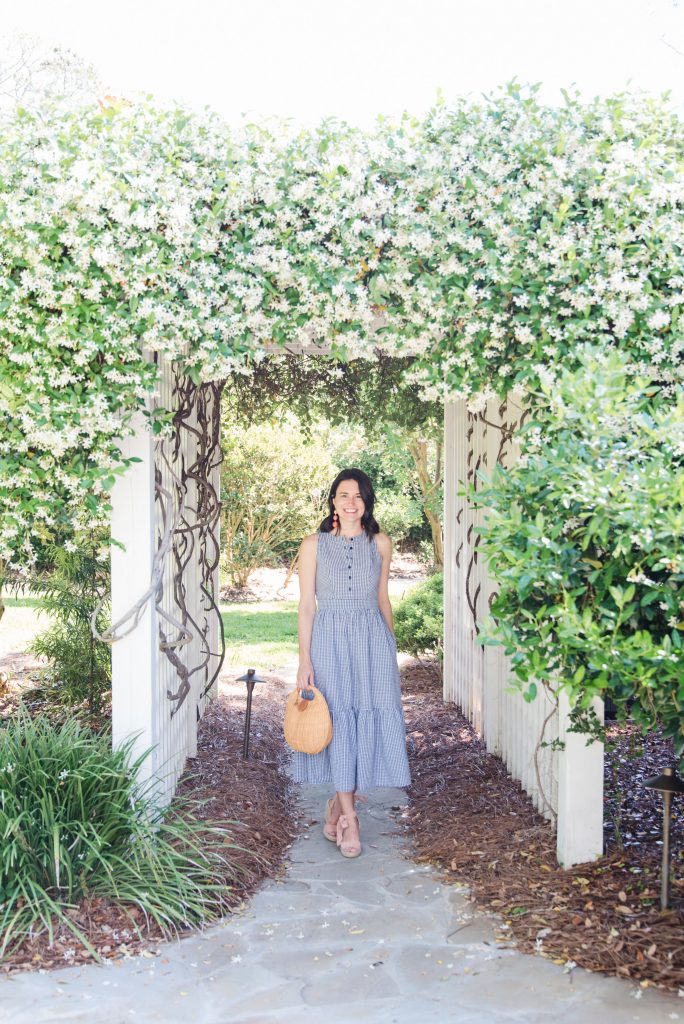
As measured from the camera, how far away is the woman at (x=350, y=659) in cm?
389

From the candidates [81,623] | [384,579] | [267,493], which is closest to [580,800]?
[384,579]

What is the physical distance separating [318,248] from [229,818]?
241cm

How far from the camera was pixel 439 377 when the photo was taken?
3150 millimetres

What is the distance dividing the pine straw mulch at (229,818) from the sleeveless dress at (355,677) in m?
0.36

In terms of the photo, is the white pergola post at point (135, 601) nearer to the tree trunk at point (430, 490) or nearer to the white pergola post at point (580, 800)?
the white pergola post at point (580, 800)

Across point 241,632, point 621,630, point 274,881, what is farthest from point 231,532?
point 621,630

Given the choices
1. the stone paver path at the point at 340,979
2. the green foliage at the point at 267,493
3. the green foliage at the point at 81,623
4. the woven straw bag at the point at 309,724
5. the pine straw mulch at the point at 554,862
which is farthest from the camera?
the green foliage at the point at 267,493

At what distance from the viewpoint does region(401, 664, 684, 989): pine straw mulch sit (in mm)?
2896

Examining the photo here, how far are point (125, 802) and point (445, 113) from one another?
272cm

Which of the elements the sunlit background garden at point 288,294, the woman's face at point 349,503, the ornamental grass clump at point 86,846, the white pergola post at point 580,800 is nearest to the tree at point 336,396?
the woman's face at point 349,503

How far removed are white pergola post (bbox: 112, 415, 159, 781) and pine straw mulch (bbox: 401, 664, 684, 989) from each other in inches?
53.3

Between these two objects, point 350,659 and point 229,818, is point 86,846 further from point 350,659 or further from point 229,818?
point 350,659

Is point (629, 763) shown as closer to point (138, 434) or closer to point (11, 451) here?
point (138, 434)

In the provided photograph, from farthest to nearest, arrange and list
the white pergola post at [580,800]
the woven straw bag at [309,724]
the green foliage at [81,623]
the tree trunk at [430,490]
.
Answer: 1. the tree trunk at [430,490]
2. the green foliage at [81,623]
3. the woven straw bag at [309,724]
4. the white pergola post at [580,800]
